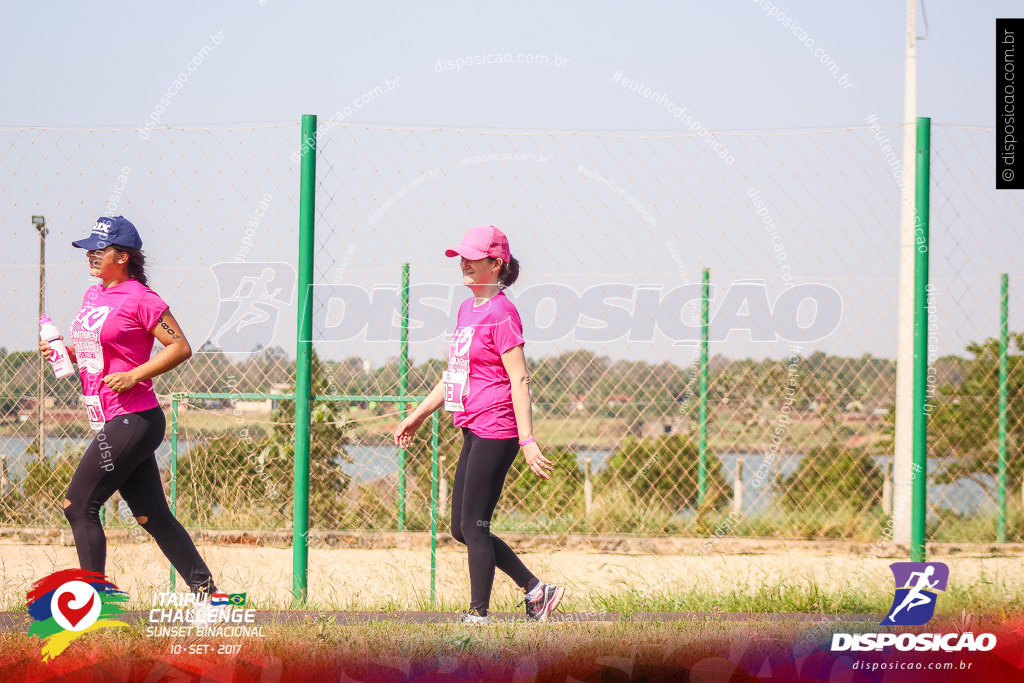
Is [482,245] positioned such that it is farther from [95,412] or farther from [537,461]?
[95,412]

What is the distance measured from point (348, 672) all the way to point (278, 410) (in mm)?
3930

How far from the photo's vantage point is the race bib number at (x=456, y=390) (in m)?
4.02

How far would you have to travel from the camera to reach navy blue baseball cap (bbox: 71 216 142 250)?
390 cm

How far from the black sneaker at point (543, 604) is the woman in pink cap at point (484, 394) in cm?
23

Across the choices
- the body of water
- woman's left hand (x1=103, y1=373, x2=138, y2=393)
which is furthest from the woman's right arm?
the body of water

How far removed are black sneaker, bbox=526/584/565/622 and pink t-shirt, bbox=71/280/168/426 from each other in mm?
1847

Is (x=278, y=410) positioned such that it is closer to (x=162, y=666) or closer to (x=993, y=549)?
(x=162, y=666)

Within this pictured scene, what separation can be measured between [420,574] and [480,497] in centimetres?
172

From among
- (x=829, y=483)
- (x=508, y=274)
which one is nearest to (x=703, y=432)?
(x=829, y=483)

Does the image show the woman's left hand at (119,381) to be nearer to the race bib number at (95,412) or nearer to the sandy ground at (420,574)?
the race bib number at (95,412)

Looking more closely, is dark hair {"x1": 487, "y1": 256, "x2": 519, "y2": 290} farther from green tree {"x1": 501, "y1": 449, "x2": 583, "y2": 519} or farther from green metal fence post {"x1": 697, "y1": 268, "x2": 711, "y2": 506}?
Result: green metal fence post {"x1": 697, "y1": 268, "x2": 711, "y2": 506}

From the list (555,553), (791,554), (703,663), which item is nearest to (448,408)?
(703,663)

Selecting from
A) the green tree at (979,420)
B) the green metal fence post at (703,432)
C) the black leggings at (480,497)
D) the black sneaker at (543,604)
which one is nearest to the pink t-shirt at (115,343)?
the black leggings at (480,497)

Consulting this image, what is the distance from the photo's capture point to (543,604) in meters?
4.20
